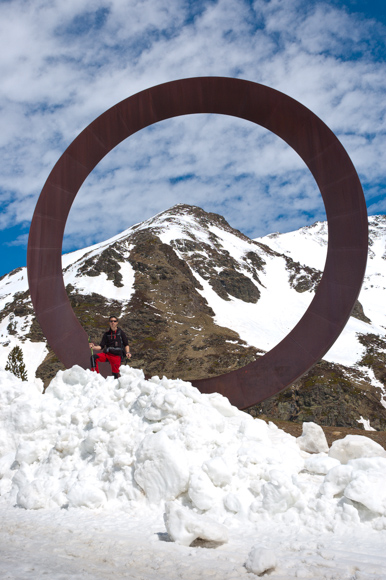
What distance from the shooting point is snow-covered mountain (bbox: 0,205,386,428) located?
141 ft

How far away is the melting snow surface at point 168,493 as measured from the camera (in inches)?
150

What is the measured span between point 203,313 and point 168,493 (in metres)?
64.0

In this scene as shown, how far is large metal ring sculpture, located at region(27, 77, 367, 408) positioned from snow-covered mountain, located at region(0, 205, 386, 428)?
26.6m

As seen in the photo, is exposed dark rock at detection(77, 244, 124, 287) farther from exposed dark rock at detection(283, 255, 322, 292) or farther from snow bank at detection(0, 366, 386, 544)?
snow bank at detection(0, 366, 386, 544)

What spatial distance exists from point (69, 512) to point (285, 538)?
8.80 feet

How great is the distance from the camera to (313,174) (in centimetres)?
1098

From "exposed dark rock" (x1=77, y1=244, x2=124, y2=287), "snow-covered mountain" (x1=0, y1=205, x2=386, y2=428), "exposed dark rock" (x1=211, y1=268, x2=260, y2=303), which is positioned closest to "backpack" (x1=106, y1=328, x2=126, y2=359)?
"snow-covered mountain" (x1=0, y1=205, x2=386, y2=428)

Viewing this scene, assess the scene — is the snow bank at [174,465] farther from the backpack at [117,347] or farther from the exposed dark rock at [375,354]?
the exposed dark rock at [375,354]

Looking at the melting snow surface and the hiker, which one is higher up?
the hiker

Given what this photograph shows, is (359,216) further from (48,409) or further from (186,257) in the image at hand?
(186,257)

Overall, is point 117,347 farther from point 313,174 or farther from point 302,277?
point 302,277

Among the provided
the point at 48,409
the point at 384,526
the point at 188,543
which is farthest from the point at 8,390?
the point at 384,526

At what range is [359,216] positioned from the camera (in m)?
10.2

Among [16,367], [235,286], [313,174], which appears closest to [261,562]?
[313,174]
